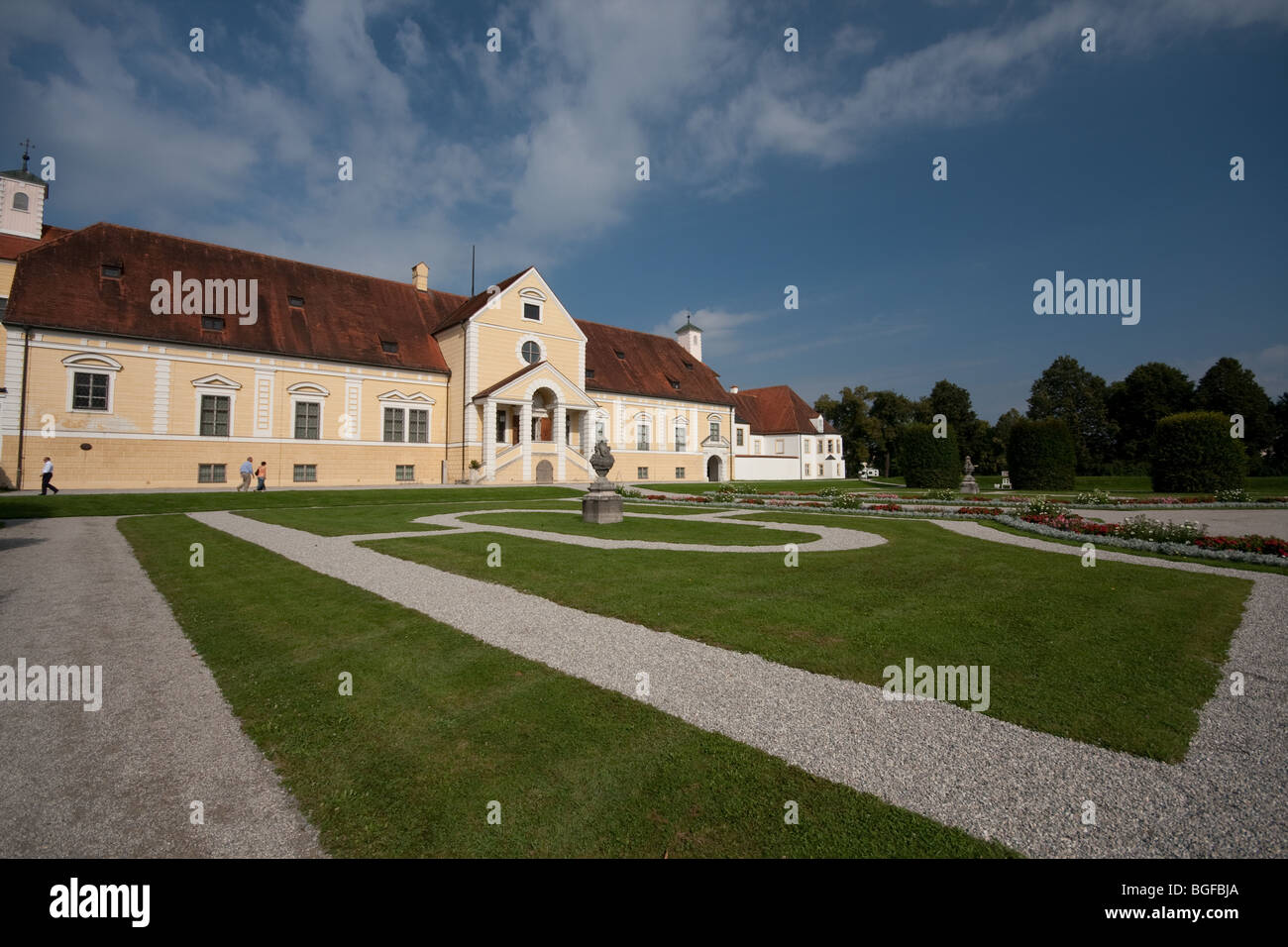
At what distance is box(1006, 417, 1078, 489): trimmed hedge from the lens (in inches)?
1419

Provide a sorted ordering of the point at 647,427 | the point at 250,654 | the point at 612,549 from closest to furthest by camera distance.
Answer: the point at 250,654
the point at 612,549
the point at 647,427

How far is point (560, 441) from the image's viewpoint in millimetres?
37000

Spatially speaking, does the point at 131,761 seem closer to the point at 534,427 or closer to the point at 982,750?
the point at 982,750

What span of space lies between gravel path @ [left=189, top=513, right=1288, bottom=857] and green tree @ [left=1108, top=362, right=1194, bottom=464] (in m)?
73.0

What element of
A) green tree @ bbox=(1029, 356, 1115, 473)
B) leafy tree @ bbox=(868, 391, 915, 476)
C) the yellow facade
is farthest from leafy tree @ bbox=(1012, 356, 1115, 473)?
the yellow facade

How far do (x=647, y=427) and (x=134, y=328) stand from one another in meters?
30.7

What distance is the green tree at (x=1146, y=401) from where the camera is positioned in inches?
2464

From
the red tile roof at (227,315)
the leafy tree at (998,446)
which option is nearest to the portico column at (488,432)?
the red tile roof at (227,315)

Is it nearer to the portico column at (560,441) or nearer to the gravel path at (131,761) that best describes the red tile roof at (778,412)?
the portico column at (560,441)

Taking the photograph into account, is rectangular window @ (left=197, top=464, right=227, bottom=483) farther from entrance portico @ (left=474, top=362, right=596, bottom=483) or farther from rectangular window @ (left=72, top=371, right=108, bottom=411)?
entrance portico @ (left=474, top=362, right=596, bottom=483)

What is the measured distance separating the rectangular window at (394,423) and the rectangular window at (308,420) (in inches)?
144

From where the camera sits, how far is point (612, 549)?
Result: 38.7ft

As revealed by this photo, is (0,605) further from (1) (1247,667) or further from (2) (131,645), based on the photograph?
(1) (1247,667)
